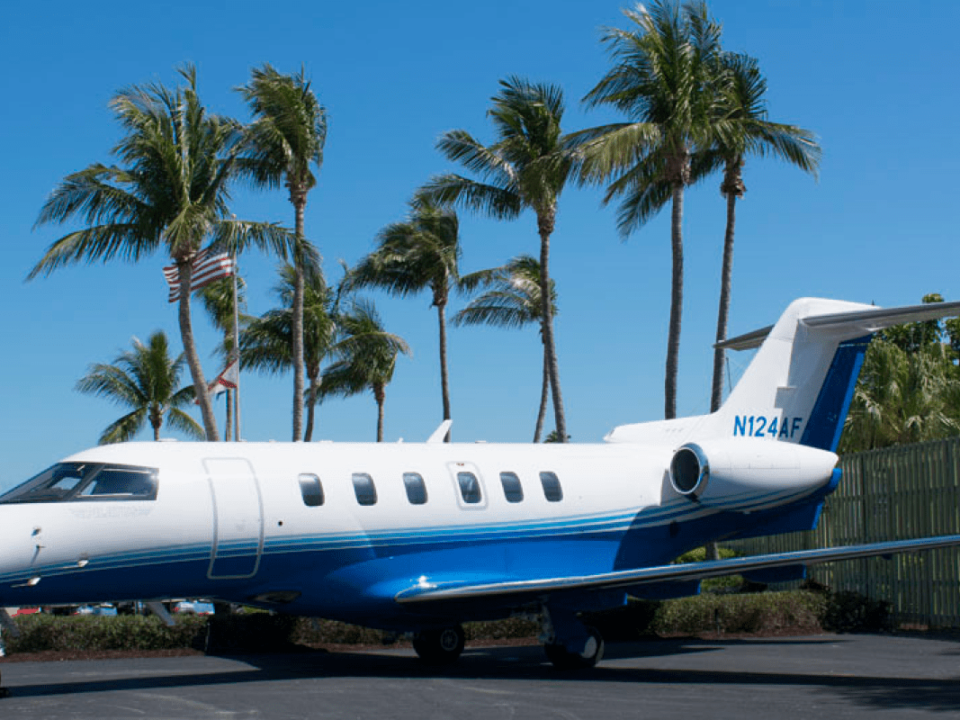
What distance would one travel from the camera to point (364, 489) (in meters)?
15.2

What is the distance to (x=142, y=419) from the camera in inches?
1886

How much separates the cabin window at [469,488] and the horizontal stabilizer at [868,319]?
6.55m

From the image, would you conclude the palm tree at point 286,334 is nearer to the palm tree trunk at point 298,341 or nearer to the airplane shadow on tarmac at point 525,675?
the palm tree trunk at point 298,341

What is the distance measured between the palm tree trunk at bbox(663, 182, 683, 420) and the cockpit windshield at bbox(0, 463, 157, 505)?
47.4 feet

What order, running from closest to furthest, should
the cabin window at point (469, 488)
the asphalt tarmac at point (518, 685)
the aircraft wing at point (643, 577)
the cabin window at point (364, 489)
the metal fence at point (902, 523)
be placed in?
the asphalt tarmac at point (518, 685), the aircraft wing at point (643, 577), the cabin window at point (364, 489), the cabin window at point (469, 488), the metal fence at point (902, 523)

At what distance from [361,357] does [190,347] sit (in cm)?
2079

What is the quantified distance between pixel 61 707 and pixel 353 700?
3109 millimetres

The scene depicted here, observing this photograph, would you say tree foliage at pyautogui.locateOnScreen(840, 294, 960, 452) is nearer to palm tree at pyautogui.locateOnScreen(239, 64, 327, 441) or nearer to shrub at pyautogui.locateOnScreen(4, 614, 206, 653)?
palm tree at pyautogui.locateOnScreen(239, 64, 327, 441)

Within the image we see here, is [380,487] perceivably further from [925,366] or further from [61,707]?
[925,366]

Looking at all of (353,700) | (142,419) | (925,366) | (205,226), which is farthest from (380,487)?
(142,419)

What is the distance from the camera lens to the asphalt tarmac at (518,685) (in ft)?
38.0

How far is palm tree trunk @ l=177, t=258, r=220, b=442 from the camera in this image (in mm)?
23891

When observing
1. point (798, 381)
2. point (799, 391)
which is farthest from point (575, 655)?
point (798, 381)

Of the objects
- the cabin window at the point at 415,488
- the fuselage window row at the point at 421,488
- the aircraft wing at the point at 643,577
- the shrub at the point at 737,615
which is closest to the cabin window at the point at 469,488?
the fuselage window row at the point at 421,488
